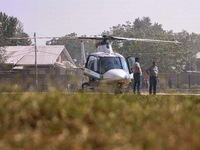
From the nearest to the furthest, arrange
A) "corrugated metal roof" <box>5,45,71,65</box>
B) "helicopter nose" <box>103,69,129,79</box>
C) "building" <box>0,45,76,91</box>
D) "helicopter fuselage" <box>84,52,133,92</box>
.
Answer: "helicopter nose" <box>103,69,129,79</box> < "helicopter fuselage" <box>84,52,133,92</box> < "building" <box>0,45,76,91</box> < "corrugated metal roof" <box>5,45,71,65</box>

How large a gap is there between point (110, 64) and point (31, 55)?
42.8 metres

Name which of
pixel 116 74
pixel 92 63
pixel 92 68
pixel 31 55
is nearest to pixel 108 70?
pixel 116 74

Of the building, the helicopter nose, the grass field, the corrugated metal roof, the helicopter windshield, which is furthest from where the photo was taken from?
the corrugated metal roof

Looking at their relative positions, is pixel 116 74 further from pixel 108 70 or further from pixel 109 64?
pixel 109 64

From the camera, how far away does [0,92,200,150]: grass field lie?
3613 mm

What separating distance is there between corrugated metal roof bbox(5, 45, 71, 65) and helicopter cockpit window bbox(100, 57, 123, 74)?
38505 millimetres

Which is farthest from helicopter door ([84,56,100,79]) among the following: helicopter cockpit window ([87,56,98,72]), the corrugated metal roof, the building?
the corrugated metal roof

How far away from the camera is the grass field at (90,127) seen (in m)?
3.61

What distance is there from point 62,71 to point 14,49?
887 centimetres

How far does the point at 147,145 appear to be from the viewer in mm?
3500

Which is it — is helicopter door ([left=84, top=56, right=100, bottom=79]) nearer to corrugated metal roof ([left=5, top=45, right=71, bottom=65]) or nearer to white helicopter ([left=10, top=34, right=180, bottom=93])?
white helicopter ([left=10, top=34, right=180, bottom=93])

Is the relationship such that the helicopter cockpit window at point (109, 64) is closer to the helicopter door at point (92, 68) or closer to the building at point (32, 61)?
the helicopter door at point (92, 68)

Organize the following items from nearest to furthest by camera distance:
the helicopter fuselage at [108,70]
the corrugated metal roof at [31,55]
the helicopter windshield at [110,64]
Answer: the helicopter fuselage at [108,70] → the helicopter windshield at [110,64] → the corrugated metal roof at [31,55]

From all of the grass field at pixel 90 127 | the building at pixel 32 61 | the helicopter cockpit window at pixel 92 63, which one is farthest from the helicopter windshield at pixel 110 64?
the building at pixel 32 61
